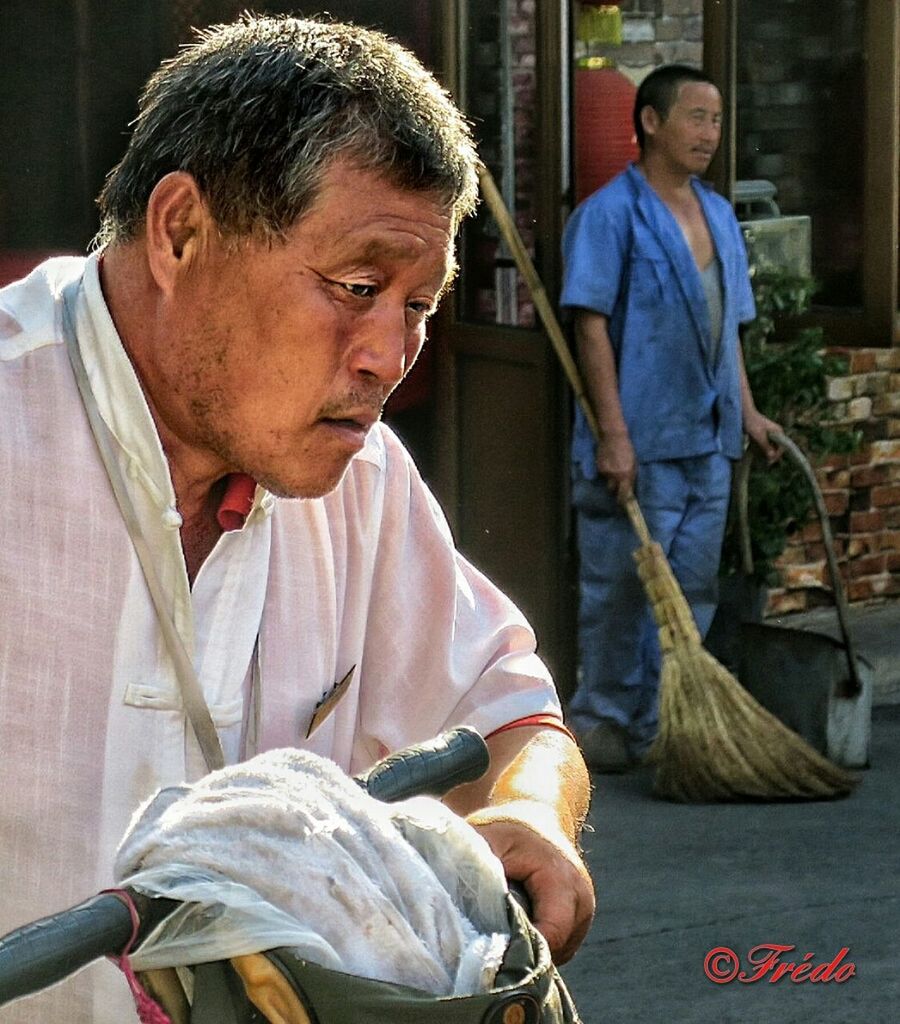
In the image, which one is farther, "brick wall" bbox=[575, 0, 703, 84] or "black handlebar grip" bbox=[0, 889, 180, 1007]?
"brick wall" bbox=[575, 0, 703, 84]

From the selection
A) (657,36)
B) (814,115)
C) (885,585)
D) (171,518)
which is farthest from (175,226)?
(885,585)

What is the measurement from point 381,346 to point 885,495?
705 centimetres

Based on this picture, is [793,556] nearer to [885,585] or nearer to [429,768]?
[885,585]

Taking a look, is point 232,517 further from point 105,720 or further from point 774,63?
point 774,63

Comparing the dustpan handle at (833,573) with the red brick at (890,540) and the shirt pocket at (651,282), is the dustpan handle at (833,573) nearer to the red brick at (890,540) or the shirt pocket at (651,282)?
the shirt pocket at (651,282)

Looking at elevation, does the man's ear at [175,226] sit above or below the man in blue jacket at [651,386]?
above

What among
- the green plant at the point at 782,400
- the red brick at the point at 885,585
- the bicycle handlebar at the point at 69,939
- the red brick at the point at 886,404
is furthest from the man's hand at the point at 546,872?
the red brick at the point at 885,585

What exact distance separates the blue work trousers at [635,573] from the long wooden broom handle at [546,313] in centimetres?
11

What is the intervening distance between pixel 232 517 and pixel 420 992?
0.72 m

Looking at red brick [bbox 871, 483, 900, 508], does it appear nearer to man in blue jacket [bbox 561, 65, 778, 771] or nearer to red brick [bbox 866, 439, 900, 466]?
red brick [bbox 866, 439, 900, 466]
